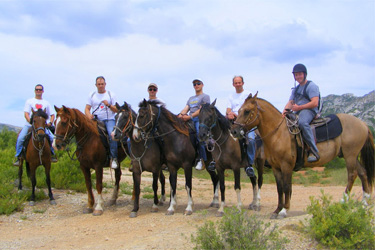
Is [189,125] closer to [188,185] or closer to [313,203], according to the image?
[188,185]

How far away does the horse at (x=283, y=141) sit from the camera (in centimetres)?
723

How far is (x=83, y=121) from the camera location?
8.71 meters

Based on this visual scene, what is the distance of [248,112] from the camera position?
726 centimetres

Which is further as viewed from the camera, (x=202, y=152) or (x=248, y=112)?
(x=202, y=152)

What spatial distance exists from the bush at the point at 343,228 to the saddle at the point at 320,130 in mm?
2092

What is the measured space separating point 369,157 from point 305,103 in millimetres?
2261

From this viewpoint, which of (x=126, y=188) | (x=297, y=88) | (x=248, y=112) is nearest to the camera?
(x=248, y=112)

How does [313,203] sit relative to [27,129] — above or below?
below

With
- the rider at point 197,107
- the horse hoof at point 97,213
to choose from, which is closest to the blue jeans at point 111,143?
the horse hoof at point 97,213

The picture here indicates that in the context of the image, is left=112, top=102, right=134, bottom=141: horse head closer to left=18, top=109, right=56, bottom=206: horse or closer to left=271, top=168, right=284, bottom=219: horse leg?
left=18, top=109, right=56, bottom=206: horse

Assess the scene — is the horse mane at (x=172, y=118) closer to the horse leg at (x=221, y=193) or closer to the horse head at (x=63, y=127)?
the horse leg at (x=221, y=193)

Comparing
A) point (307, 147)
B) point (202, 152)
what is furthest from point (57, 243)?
point (307, 147)

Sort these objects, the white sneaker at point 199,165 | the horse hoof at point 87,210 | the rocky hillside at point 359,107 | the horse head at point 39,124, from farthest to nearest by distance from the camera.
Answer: the rocky hillside at point 359,107, the horse head at point 39,124, the horse hoof at point 87,210, the white sneaker at point 199,165

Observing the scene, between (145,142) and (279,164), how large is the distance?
327cm
